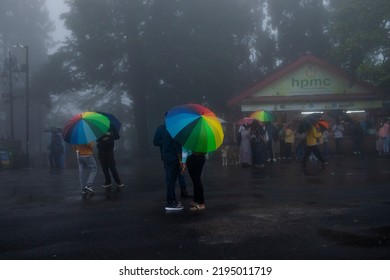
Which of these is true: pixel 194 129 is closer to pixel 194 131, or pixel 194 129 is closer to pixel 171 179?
pixel 194 131

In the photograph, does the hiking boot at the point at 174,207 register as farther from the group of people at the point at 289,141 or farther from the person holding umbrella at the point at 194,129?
the group of people at the point at 289,141

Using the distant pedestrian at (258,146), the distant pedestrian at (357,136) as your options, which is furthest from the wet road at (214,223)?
the distant pedestrian at (357,136)

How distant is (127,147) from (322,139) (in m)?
28.1

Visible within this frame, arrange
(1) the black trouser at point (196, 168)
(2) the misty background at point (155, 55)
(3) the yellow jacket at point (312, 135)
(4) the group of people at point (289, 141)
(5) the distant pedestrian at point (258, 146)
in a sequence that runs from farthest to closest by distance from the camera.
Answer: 1. (2) the misty background at point (155, 55)
2. (5) the distant pedestrian at point (258, 146)
3. (4) the group of people at point (289, 141)
4. (3) the yellow jacket at point (312, 135)
5. (1) the black trouser at point (196, 168)

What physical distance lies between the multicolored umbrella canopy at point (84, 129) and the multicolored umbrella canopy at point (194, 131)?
9.27 feet

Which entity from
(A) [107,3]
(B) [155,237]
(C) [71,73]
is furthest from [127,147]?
(B) [155,237]

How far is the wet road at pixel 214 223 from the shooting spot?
6039 millimetres

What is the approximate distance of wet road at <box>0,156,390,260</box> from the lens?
6.04 meters

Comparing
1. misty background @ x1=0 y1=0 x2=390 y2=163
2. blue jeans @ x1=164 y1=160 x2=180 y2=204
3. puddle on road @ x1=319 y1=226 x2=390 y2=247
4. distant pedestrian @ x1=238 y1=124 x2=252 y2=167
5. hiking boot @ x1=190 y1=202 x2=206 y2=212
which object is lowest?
puddle on road @ x1=319 y1=226 x2=390 y2=247

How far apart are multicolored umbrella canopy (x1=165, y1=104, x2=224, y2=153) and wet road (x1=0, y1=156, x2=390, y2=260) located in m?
1.13

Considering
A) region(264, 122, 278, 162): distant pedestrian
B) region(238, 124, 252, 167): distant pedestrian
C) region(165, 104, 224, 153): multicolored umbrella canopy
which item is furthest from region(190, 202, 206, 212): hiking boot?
region(264, 122, 278, 162): distant pedestrian

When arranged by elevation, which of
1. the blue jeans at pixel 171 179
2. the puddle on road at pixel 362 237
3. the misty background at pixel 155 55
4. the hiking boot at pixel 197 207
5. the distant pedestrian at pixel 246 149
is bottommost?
the puddle on road at pixel 362 237

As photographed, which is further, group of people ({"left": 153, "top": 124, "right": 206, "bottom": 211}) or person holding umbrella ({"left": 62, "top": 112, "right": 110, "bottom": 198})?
person holding umbrella ({"left": 62, "top": 112, "right": 110, "bottom": 198})

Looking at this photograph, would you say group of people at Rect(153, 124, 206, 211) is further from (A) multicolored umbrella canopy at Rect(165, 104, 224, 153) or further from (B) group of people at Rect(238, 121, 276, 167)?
(B) group of people at Rect(238, 121, 276, 167)
